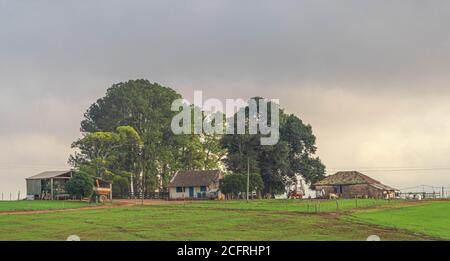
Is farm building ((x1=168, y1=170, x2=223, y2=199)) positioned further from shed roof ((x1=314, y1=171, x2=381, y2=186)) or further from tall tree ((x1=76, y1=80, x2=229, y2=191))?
shed roof ((x1=314, y1=171, x2=381, y2=186))

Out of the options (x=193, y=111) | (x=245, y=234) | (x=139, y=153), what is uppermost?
(x=193, y=111)

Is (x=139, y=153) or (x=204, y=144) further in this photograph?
(x=204, y=144)

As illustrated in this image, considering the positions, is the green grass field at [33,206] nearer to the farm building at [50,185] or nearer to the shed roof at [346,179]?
the farm building at [50,185]

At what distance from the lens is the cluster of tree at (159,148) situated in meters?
86.4

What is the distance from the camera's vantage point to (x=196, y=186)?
8862 centimetres

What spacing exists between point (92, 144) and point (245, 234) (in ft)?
192

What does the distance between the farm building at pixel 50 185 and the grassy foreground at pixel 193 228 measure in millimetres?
34464

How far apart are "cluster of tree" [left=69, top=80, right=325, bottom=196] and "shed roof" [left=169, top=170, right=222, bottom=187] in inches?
117

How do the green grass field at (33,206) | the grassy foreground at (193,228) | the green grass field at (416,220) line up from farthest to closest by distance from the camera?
the green grass field at (33,206)
the green grass field at (416,220)
the grassy foreground at (193,228)

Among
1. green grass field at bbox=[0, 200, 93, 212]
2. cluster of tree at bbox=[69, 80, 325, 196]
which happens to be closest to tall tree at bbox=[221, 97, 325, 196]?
cluster of tree at bbox=[69, 80, 325, 196]

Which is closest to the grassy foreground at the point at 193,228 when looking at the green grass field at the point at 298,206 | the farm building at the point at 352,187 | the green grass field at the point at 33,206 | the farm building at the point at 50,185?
the green grass field at the point at 298,206

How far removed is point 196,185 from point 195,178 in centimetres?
152
